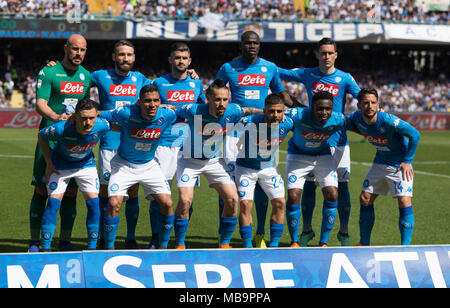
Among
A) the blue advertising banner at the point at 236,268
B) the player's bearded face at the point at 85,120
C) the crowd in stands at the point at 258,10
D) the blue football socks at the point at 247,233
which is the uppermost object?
the crowd in stands at the point at 258,10

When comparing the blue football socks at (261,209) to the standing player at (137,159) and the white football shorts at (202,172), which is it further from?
the standing player at (137,159)

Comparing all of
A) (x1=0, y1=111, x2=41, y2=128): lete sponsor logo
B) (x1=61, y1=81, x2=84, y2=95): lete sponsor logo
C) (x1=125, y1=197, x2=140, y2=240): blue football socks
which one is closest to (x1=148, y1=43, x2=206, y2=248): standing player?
(x1=125, y1=197, x2=140, y2=240): blue football socks

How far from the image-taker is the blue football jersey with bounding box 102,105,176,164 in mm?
6410

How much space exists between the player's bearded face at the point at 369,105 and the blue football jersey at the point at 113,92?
8.83 ft

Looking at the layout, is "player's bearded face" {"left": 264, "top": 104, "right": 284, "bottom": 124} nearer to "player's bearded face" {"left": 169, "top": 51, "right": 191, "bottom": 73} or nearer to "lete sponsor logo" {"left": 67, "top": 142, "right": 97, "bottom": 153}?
"player's bearded face" {"left": 169, "top": 51, "right": 191, "bottom": 73}

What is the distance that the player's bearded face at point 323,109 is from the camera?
6.62 meters

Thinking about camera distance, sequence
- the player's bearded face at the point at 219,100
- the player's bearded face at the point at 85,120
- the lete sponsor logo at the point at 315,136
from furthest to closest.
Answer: the lete sponsor logo at the point at 315,136 < the player's bearded face at the point at 219,100 < the player's bearded face at the point at 85,120

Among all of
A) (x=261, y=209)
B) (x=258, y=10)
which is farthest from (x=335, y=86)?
(x=258, y=10)

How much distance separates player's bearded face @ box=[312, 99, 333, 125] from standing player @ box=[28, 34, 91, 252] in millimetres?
2660

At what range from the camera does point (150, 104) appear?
20.5 ft

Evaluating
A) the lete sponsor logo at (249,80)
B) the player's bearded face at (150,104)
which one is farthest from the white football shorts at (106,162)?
the lete sponsor logo at (249,80)

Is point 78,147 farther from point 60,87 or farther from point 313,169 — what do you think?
point 313,169
